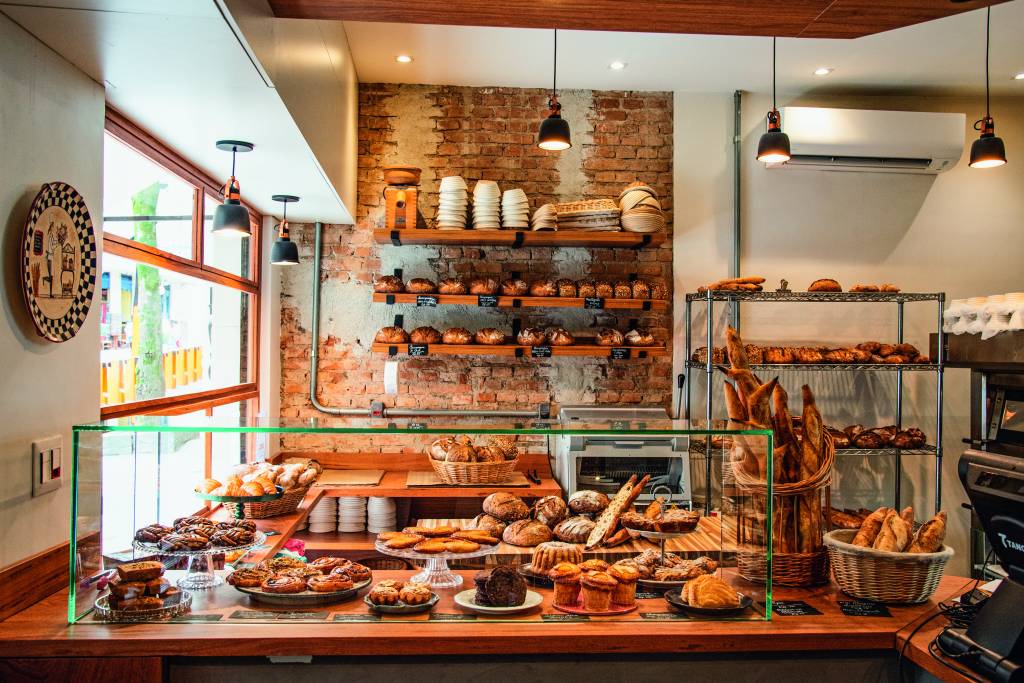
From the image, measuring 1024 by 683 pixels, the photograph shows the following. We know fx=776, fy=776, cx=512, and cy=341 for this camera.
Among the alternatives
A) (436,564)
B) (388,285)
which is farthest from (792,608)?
(388,285)

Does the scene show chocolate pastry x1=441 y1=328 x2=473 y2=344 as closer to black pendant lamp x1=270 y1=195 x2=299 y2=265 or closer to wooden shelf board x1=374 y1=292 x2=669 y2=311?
wooden shelf board x1=374 y1=292 x2=669 y2=311

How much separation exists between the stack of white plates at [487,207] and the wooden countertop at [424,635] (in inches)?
111

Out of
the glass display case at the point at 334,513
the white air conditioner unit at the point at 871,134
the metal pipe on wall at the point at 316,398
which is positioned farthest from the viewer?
the metal pipe on wall at the point at 316,398

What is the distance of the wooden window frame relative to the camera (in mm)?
2715

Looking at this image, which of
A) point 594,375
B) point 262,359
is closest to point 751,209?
point 594,375

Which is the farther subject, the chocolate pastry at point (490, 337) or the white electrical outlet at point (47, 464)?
the chocolate pastry at point (490, 337)

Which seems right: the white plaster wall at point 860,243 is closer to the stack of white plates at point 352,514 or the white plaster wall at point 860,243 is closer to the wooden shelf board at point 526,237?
the wooden shelf board at point 526,237

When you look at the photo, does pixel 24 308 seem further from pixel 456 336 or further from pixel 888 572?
pixel 456 336

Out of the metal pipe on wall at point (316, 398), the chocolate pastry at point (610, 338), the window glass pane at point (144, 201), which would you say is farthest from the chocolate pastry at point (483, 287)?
the window glass pane at point (144, 201)

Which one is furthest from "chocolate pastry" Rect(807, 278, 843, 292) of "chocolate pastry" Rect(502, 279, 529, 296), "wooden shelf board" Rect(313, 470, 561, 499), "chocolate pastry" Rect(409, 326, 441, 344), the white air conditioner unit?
"wooden shelf board" Rect(313, 470, 561, 499)

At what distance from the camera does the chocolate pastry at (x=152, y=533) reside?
1.93m

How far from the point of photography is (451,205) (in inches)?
173

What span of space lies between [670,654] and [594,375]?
121 inches

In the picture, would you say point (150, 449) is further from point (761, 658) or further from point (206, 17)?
point (761, 658)
